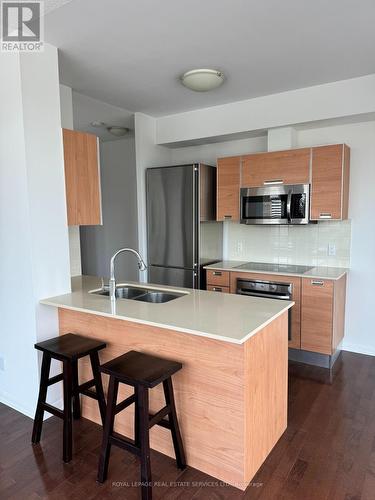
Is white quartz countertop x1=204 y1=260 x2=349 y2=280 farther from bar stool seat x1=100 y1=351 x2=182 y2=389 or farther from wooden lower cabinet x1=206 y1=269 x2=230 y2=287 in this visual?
bar stool seat x1=100 y1=351 x2=182 y2=389

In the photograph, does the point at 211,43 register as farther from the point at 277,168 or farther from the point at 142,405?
the point at 142,405

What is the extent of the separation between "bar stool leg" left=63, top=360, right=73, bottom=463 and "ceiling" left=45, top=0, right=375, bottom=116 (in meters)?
2.13

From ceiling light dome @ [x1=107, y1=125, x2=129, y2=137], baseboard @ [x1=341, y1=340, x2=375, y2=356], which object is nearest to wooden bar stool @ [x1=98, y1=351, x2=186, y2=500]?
baseboard @ [x1=341, y1=340, x2=375, y2=356]

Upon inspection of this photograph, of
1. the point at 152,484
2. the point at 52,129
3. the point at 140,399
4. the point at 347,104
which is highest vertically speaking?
the point at 347,104

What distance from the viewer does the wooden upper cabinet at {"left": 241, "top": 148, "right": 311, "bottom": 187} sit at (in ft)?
11.0

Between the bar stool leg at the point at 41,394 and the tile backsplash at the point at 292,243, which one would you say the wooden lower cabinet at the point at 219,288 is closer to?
the tile backsplash at the point at 292,243

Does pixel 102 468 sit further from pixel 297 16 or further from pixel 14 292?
pixel 297 16

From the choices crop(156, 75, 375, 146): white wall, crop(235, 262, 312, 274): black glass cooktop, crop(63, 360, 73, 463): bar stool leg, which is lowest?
crop(63, 360, 73, 463): bar stool leg

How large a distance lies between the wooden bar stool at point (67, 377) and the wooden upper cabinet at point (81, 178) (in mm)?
970

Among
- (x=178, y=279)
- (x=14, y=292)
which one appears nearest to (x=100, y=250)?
(x=178, y=279)

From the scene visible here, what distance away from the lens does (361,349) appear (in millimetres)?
3582

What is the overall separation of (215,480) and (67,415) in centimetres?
94

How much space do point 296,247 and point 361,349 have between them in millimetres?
1246

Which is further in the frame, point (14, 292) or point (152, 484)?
point (14, 292)
